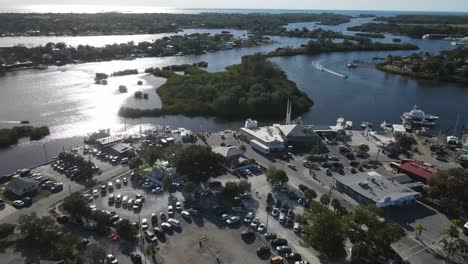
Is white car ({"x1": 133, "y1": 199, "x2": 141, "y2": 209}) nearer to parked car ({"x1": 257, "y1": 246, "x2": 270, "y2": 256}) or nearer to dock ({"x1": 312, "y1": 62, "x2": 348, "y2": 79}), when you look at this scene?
→ parked car ({"x1": 257, "y1": 246, "x2": 270, "y2": 256})

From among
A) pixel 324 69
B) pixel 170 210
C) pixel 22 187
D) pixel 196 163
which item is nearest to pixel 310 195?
pixel 196 163

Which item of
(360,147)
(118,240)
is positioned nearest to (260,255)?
(118,240)

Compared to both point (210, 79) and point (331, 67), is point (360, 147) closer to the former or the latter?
point (210, 79)

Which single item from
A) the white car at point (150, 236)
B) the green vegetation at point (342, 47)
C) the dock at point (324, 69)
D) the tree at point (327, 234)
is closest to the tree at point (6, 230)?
the white car at point (150, 236)

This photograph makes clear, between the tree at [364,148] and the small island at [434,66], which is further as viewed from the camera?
the small island at [434,66]

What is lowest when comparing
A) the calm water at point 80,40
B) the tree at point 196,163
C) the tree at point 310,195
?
the tree at point 310,195

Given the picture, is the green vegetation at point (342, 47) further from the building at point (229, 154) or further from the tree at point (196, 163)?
the tree at point (196, 163)
